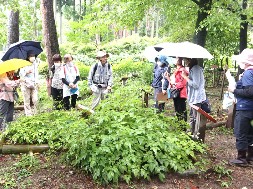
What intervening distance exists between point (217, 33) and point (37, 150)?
9.42 metres

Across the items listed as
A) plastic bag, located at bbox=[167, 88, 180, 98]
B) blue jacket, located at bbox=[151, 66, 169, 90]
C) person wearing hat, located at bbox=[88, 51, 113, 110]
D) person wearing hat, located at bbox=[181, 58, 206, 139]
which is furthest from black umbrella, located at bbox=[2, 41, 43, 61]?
person wearing hat, located at bbox=[181, 58, 206, 139]

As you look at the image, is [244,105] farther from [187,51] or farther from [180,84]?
[180,84]

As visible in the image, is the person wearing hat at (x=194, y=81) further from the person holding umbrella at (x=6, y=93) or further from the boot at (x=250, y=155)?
the person holding umbrella at (x=6, y=93)

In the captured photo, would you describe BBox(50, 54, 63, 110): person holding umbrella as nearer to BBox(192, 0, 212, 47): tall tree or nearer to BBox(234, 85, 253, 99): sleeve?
BBox(192, 0, 212, 47): tall tree

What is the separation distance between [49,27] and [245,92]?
7895 mm

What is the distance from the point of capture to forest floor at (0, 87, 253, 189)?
4129 mm

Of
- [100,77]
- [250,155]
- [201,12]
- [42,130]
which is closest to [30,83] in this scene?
[100,77]

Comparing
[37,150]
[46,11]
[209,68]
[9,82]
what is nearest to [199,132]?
[37,150]

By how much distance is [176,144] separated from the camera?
179 inches

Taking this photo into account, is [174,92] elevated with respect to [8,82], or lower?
lower

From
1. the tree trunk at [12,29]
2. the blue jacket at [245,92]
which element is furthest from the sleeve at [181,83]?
the tree trunk at [12,29]

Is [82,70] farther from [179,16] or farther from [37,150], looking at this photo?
[37,150]

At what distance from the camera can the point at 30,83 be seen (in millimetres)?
6953

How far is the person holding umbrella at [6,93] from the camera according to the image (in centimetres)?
616
